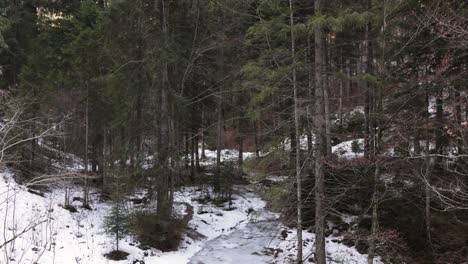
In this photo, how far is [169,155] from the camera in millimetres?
14445

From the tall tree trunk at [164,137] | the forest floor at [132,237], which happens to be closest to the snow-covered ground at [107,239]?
the forest floor at [132,237]

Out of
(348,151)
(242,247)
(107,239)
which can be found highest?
(348,151)

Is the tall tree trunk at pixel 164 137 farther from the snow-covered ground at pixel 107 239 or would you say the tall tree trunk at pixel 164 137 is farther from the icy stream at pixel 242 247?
the icy stream at pixel 242 247

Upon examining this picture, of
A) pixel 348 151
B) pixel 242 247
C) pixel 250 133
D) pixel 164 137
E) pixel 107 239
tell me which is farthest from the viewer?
pixel 348 151

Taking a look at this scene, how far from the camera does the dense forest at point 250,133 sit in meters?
9.94

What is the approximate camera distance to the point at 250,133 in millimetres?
13250

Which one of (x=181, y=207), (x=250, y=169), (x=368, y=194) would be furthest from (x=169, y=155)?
→ (x=368, y=194)

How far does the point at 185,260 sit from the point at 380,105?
8270 millimetres

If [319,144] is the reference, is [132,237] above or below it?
below

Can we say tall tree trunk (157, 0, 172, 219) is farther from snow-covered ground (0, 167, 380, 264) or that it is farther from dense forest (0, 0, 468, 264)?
snow-covered ground (0, 167, 380, 264)

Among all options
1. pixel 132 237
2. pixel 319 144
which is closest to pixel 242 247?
pixel 132 237

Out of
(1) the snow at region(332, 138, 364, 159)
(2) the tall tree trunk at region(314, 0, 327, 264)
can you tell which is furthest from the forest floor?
(1) the snow at region(332, 138, 364, 159)

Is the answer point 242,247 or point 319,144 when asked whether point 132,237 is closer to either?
point 242,247

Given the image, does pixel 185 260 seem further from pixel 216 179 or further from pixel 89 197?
pixel 216 179
